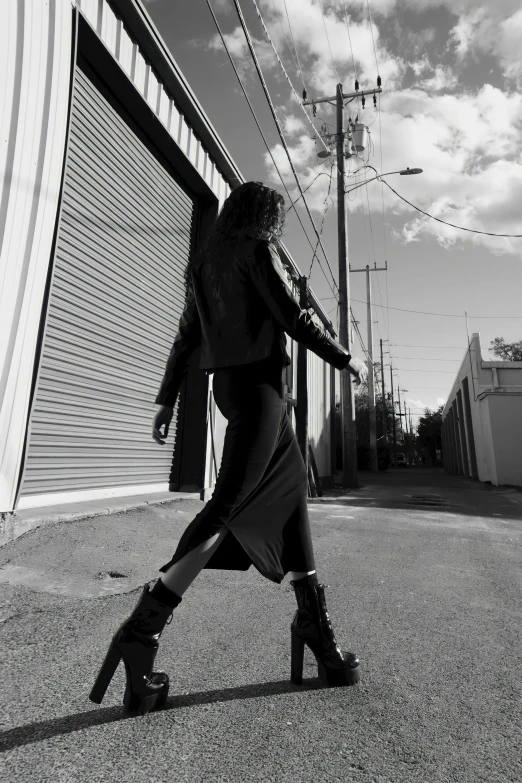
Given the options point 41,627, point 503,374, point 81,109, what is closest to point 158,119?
point 81,109

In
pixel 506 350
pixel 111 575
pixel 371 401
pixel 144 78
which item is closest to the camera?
pixel 111 575

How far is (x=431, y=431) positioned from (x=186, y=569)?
267 ft

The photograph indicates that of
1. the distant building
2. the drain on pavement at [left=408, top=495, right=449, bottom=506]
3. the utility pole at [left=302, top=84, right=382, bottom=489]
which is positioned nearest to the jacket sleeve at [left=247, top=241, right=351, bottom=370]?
the drain on pavement at [left=408, top=495, right=449, bottom=506]

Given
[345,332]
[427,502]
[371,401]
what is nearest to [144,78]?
[427,502]

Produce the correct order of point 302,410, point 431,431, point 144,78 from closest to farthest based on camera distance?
point 144,78, point 302,410, point 431,431

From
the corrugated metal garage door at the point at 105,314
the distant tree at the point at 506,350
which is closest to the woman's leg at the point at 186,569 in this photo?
the corrugated metal garage door at the point at 105,314

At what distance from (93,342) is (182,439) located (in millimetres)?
2214

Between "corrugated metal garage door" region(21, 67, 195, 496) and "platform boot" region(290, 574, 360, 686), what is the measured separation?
2.84 metres

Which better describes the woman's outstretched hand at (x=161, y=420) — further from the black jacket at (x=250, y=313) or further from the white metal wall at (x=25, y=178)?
the white metal wall at (x=25, y=178)

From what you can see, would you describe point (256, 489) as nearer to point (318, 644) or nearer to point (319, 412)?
point (318, 644)

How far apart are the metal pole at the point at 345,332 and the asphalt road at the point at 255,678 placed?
10704 mm

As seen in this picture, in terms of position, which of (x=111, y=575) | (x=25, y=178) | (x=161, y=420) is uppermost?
(x=25, y=178)

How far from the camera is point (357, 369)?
1962 mm

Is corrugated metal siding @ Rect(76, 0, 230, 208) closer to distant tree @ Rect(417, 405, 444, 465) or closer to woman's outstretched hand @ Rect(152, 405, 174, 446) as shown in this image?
woman's outstretched hand @ Rect(152, 405, 174, 446)
